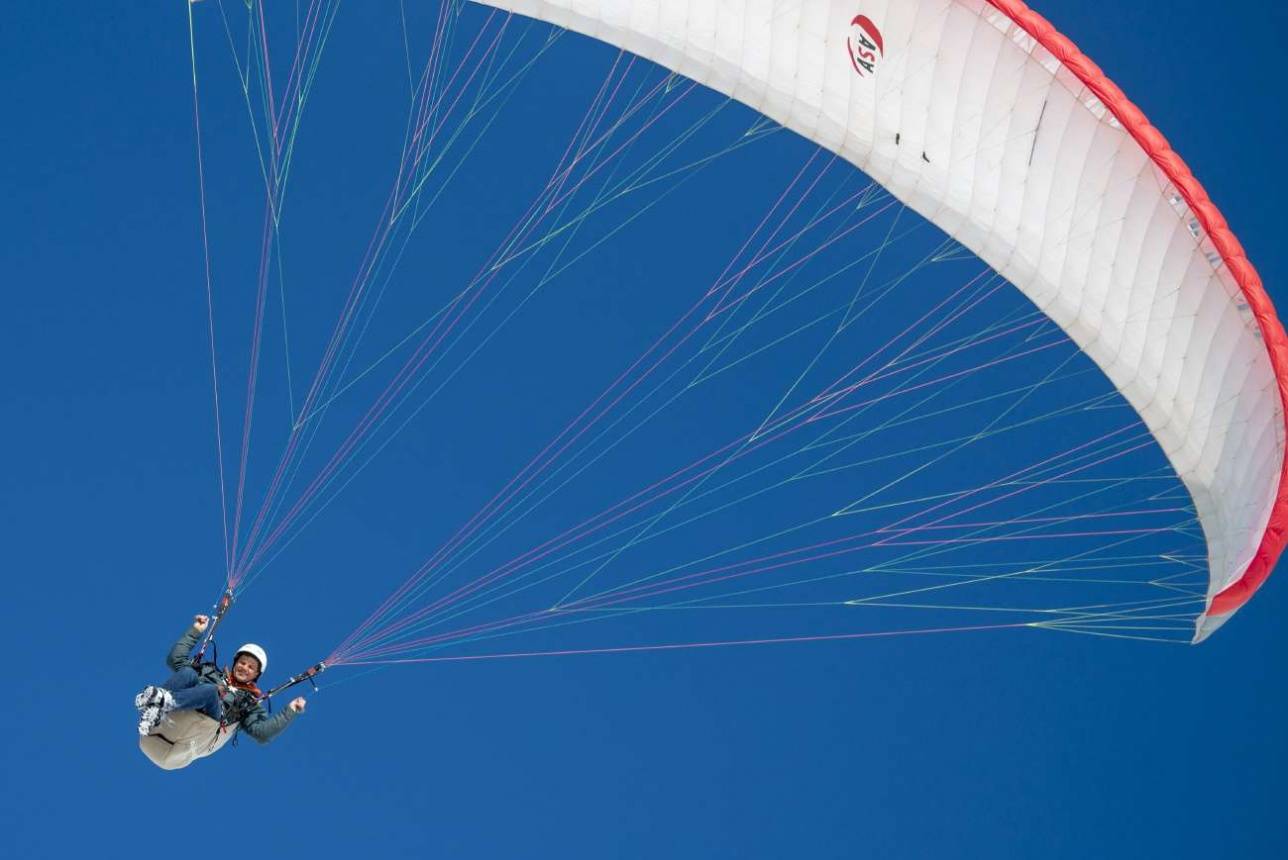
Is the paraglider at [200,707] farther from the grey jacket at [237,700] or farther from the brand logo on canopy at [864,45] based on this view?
the brand logo on canopy at [864,45]

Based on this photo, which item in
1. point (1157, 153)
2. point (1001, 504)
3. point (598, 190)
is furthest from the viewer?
point (1001, 504)

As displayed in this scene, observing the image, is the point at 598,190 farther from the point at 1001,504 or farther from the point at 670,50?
the point at 1001,504

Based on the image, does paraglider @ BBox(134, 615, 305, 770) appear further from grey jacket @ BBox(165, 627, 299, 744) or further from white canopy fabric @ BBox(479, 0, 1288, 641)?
white canopy fabric @ BBox(479, 0, 1288, 641)

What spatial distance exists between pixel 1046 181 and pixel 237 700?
668 centimetres

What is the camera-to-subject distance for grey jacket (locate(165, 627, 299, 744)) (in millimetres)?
12594

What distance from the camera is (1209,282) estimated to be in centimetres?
1328

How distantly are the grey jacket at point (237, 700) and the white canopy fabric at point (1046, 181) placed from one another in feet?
15.9

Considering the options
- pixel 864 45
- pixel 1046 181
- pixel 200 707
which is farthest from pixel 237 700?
pixel 1046 181

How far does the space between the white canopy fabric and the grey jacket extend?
486 centimetres

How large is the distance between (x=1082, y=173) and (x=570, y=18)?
3.74m

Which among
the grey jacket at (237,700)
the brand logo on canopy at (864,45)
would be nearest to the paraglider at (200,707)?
the grey jacket at (237,700)

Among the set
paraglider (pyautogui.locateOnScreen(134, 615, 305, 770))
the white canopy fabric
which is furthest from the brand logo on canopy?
paraglider (pyautogui.locateOnScreen(134, 615, 305, 770))

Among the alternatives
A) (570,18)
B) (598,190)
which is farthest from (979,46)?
(598,190)

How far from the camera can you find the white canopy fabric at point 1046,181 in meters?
13.0
